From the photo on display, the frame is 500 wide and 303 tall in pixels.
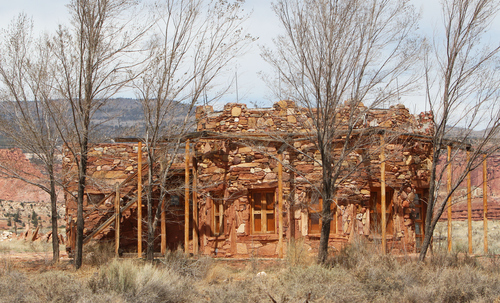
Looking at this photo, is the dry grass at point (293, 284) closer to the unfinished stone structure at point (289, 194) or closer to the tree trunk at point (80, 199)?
the tree trunk at point (80, 199)

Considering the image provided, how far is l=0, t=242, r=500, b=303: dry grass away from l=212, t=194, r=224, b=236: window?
10.5ft

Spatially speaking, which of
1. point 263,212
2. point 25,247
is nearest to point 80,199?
point 263,212

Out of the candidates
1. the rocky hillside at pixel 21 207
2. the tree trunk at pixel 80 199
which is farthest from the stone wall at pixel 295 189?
the rocky hillside at pixel 21 207

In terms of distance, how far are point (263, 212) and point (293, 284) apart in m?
4.64

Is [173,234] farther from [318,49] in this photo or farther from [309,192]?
Answer: [318,49]

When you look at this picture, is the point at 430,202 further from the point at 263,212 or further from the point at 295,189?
the point at 263,212

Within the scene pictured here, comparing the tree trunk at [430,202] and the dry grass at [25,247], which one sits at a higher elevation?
the tree trunk at [430,202]

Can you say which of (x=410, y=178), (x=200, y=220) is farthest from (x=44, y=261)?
(x=410, y=178)

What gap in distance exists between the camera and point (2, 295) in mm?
7285

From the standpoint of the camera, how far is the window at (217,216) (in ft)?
42.0

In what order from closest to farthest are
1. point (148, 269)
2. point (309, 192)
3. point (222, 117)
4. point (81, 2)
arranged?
point (148, 269) → point (81, 2) → point (309, 192) → point (222, 117)

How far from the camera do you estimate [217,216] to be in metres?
13.0

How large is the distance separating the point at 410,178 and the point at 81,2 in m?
9.27

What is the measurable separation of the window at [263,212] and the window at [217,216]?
830 millimetres
